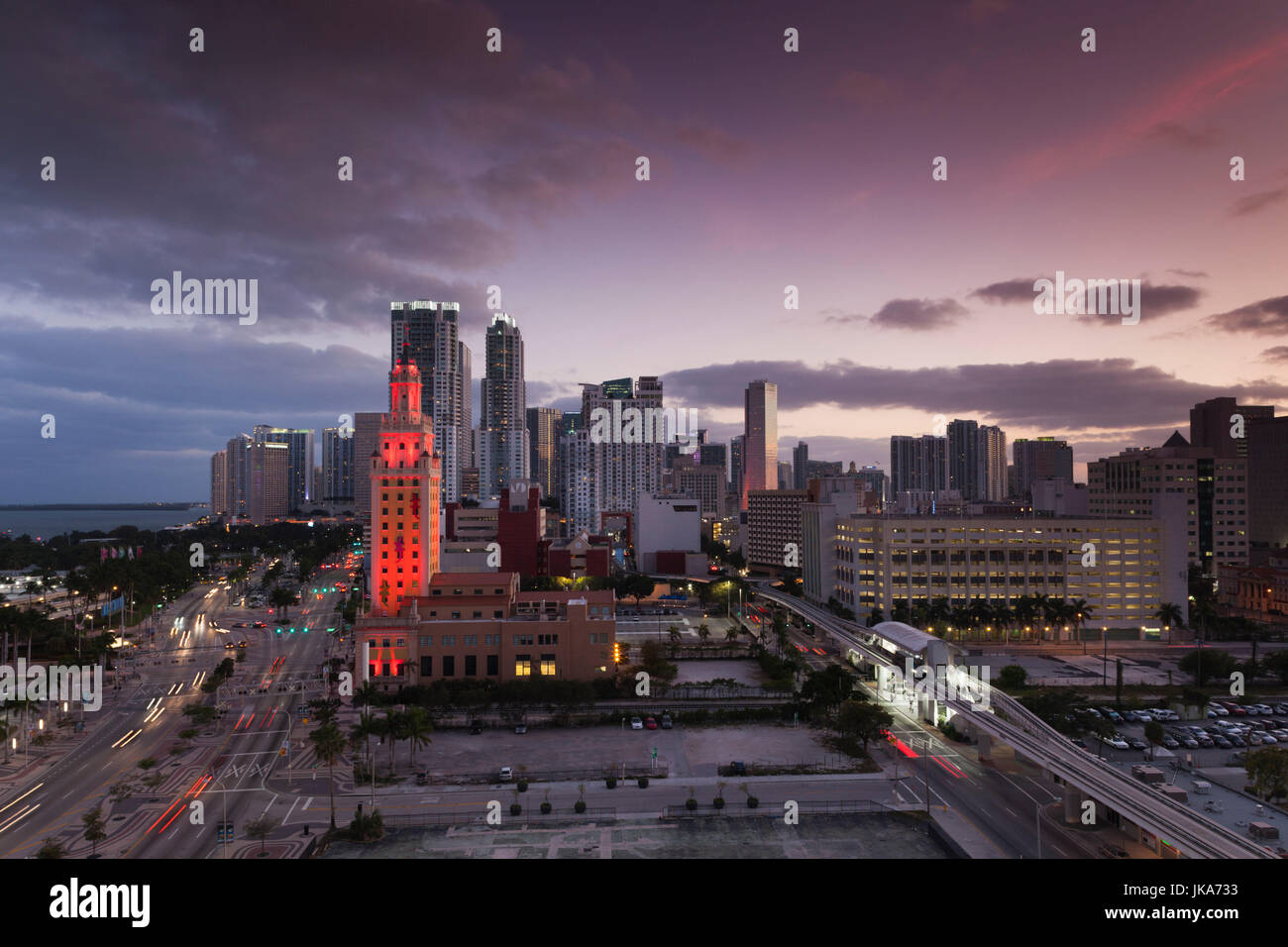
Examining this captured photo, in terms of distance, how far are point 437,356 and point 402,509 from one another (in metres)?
136

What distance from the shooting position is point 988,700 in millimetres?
36500

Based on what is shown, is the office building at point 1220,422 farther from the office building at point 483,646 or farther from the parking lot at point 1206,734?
the office building at point 483,646

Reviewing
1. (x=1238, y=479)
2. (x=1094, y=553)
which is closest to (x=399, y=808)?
(x=1094, y=553)

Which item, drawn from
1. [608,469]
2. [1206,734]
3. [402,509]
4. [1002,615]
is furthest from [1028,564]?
[608,469]

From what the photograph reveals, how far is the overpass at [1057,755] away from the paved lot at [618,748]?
7.57 meters

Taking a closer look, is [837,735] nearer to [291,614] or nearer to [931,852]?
[931,852]

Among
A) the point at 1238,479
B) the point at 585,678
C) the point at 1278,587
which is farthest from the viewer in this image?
the point at 1238,479

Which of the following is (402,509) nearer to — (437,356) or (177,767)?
(177,767)

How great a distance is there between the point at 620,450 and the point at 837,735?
5407 inches

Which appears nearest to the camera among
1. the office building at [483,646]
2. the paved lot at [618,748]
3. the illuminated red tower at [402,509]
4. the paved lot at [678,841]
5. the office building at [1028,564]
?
the paved lot at [678,841]

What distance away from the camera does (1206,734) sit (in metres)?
37.5

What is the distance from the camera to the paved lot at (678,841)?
24.9 meters

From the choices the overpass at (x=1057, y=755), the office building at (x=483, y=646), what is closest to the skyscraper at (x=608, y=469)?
the overpass at (x=1057, y=755)

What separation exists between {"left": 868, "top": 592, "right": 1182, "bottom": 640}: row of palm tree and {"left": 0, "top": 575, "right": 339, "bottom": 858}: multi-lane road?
50.4 metres
